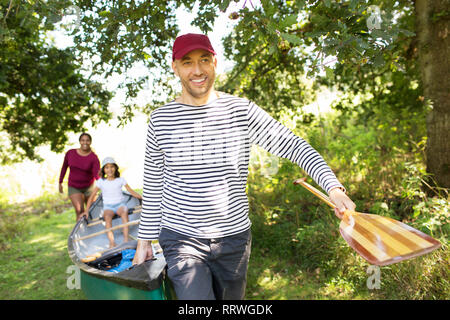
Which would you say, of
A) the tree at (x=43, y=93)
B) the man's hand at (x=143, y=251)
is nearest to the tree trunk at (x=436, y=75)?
the man's hand at (x=143, y=251)

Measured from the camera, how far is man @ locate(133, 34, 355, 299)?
6.36ft

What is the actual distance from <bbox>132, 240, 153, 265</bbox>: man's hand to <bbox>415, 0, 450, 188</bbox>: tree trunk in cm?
408

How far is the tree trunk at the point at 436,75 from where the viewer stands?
451 cm

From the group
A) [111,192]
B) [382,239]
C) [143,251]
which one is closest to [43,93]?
[111,192]

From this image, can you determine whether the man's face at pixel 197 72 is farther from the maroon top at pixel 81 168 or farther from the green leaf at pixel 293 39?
the maroon top at pixel 81 168

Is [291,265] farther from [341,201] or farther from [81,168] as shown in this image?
[81,168]

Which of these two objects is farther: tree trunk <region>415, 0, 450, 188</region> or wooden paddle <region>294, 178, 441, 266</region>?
tree trunk <region>415, 0, 450, 188</region>

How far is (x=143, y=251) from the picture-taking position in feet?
7.66

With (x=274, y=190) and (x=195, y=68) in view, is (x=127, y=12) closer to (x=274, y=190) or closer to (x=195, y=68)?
(x=195, y=68)

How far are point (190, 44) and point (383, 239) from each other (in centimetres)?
148

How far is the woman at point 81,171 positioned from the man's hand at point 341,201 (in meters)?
5.07

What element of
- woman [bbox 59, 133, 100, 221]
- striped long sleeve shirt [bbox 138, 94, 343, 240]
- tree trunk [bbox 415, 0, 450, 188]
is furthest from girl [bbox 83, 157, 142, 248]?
tree trunk [bbox 415, 0, 450, 188]

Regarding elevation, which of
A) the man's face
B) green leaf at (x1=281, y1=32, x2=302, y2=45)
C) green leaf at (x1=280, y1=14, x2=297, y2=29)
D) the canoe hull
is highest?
green leaf at (x1=280, y1=14, x2=297, y2=29)

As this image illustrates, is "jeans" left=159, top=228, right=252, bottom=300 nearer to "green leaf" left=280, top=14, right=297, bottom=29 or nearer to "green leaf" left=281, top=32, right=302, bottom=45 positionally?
"green leaf" left=281, top=32, right=302, bottom=45
